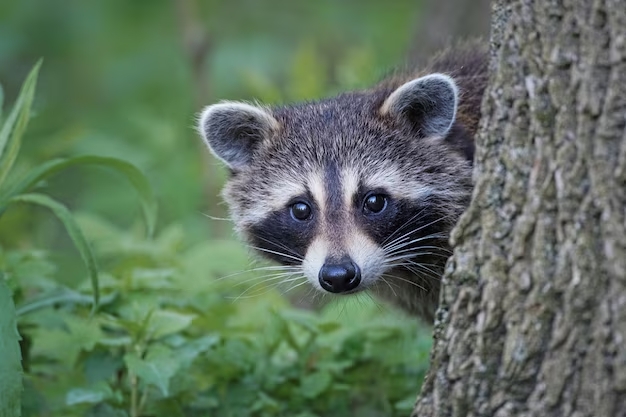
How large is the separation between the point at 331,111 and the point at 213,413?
1.82 meters

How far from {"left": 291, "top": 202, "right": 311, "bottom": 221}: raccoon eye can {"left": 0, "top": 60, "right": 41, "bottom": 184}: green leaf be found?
4.96 ft

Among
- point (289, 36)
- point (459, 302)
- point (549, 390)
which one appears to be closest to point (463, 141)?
point (459, 302)

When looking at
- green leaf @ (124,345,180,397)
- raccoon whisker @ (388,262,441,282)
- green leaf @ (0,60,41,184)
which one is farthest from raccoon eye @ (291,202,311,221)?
green leaf @ (0,60,41,184)

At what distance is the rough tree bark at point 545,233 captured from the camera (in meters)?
3.46

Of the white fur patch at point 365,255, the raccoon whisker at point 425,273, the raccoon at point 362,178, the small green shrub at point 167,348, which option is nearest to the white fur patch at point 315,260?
the raccoon at point 362,178

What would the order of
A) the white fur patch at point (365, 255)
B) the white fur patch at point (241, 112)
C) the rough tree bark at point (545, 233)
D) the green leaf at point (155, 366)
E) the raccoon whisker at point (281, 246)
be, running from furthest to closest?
the white fur patch at point (241, 112) < the raccoon whisker at point (281, 246) < the white fur patch at point (365, 255) < the green leaf at point (155, 366) < the rough tree bark at point (545, 233)

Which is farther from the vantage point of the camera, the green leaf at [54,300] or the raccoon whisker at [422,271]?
the raccoon whisker at [422,271]

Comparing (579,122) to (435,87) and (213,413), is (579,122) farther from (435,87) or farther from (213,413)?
(213,413)

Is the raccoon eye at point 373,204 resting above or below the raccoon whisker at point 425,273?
above

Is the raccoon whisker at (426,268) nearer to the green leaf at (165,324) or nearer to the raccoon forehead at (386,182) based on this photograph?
the raccoon forehead at (386,182)

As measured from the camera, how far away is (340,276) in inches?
203

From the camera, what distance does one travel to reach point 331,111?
19.4ft

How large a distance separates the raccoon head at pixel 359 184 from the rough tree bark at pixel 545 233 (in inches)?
54.9

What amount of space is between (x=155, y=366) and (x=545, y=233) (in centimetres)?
223
